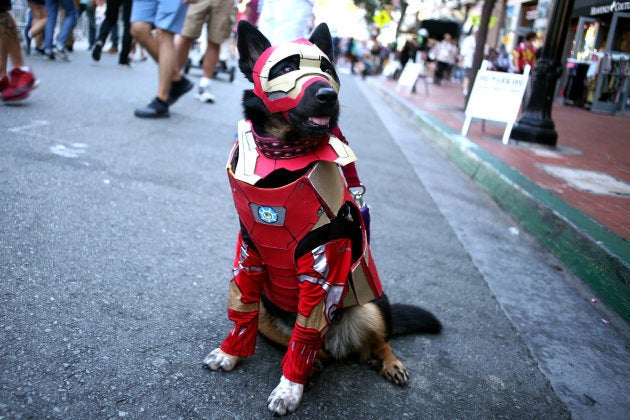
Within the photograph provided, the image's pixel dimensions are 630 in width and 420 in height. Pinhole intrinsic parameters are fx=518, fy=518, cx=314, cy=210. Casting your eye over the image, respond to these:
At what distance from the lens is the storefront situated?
553 inches

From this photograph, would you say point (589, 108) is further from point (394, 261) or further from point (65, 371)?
point (65, 371)

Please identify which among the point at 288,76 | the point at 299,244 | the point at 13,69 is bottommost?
the point at 299,244

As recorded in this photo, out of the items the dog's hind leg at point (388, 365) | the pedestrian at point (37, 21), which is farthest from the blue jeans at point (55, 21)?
the dog's hind leg at point (388, 365)

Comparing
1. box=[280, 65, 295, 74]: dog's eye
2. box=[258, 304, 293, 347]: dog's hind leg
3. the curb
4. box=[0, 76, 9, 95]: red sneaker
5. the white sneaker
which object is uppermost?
box=[280, 65, 295, 74]: dog's eye

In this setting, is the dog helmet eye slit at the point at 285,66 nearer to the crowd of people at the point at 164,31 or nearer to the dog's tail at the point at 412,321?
the dog's tail at the point at 412,321

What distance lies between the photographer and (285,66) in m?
1.82

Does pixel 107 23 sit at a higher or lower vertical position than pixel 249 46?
higher

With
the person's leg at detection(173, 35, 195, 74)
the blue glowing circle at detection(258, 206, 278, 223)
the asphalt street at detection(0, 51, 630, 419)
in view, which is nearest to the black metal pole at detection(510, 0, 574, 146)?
the asphalt street at detection(0, 51, 630, 419)

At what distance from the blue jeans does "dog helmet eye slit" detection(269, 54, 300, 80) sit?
962 cm

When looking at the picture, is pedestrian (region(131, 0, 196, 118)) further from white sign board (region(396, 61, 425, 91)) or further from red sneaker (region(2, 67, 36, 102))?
white sign board (region(396, 61, 425, 91))

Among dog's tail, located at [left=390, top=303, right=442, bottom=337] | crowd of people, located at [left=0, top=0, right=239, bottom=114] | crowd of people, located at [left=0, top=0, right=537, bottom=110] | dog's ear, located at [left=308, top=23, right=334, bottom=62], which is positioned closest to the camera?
dog's ear, located at [left=308, top=23, right=334, bottom=62]

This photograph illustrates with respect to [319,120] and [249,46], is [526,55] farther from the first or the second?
[319,120]

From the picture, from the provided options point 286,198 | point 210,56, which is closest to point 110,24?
point 210,56

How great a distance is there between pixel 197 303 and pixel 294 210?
0.97 m
